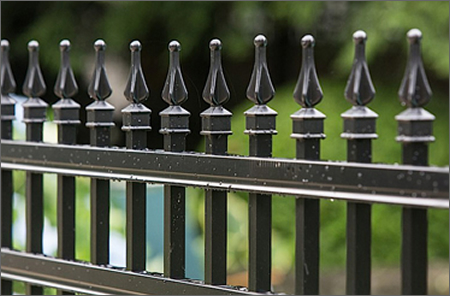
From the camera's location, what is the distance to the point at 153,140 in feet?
19.9

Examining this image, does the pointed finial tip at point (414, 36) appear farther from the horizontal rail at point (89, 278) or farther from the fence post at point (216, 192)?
the horizontal rail at point (89, 278)

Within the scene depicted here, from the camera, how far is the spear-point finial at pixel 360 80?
1.42 metres

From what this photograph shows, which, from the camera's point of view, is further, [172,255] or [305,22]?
[305,22]

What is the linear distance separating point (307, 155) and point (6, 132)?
51.0 inches

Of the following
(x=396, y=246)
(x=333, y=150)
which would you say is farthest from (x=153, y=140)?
(x=396, y=246)

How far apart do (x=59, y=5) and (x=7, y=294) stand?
5.47 metres

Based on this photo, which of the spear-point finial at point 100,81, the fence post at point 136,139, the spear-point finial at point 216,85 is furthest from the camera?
the spear-point finial at point 100,81

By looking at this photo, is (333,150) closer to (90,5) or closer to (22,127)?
(22,127)

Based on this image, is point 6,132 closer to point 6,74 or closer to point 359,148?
point 6,74

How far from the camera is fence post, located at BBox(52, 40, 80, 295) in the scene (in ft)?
6.84

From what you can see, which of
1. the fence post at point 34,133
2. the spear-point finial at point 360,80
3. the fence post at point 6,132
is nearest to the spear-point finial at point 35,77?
the fence post at point 34,133

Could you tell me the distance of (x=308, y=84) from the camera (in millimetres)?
1516

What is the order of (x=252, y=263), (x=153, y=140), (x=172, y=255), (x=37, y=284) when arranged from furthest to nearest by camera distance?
1. (x=153, y=140)
2. (x=37, y=284)
3. (x=172, y=255)
4. (x=252, y=263)

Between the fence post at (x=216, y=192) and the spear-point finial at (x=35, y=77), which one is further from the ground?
the spear-point finial at (x=35, y=77)
